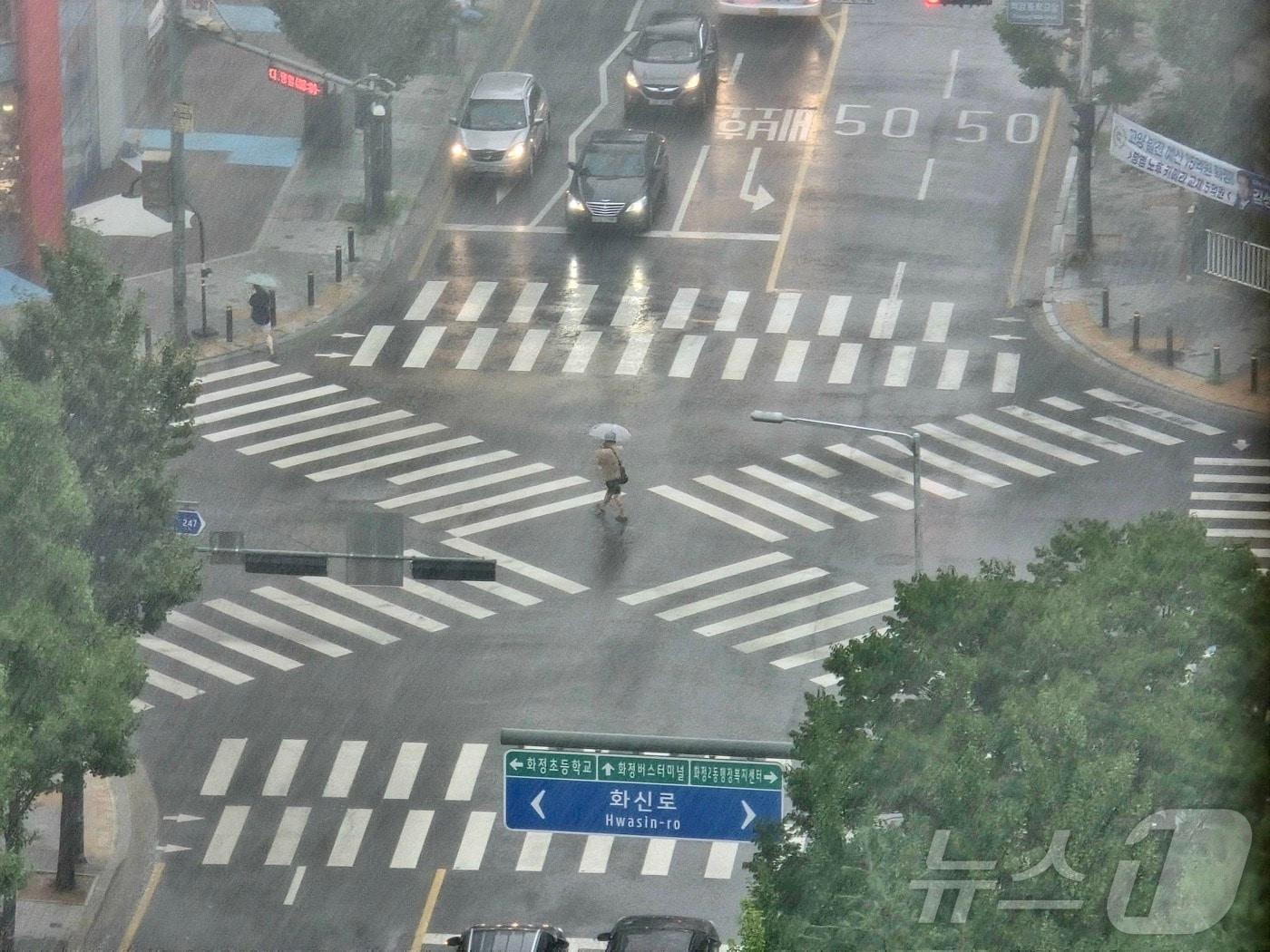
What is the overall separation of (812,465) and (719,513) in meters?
2.92

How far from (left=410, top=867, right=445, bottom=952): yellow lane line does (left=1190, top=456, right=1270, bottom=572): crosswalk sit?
15459 mm

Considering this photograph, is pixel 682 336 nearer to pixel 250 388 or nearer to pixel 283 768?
pixel 250 388

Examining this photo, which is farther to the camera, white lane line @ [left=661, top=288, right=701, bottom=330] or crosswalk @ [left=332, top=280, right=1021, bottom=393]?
white lane line @ [left=661, top=288, right=701, bottom=330]

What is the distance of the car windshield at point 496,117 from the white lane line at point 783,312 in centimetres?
970

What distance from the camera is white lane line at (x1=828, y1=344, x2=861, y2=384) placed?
5084cm

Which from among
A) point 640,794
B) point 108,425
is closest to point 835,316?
point 108,425

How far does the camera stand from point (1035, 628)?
71.7ft

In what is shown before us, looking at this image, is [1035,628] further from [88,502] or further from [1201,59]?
[1201,59]

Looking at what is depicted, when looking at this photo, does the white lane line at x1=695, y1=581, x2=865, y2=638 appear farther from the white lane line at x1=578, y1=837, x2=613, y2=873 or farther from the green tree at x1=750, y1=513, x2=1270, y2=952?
the green tree at x1=750, y1=513, x2=1270, y2=952

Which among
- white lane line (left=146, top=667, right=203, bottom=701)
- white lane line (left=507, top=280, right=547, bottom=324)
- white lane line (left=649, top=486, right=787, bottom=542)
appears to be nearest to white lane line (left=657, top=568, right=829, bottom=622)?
white lane line (left=649, top=486, right=787, bottom=542)

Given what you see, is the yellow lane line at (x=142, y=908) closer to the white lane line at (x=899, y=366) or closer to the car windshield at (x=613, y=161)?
the white lane line at (x=899, y=366)

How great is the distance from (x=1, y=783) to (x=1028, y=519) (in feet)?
74.3

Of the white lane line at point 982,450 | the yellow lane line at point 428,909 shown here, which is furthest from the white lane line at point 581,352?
the yellow lane line at point 428,909

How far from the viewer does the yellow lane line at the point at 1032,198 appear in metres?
55.7
